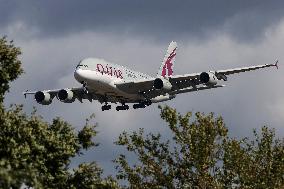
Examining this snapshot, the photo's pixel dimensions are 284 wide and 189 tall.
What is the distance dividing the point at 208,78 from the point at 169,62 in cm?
2937

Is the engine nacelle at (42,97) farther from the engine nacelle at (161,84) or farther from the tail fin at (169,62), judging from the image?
the tail fin at (169,62)

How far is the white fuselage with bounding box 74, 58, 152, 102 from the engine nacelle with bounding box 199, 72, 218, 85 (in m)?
9.20

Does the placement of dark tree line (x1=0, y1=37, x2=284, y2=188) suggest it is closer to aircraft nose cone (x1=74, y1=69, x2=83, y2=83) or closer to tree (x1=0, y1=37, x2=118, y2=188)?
tree (x1=0, y1=37, x2=118, y2=188)

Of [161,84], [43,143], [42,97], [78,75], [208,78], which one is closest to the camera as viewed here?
[43,143]

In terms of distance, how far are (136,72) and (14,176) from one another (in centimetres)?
5947

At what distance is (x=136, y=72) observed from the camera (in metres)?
74.4

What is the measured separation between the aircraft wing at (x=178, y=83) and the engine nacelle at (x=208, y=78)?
3.29ft

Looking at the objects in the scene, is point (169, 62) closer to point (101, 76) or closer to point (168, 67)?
point (168, 67)

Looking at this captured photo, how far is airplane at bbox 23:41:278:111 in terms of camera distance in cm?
6519

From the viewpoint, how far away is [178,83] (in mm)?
69812

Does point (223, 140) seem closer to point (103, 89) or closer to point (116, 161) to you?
point (116, 161)

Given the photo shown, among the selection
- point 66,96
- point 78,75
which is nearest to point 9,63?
point 78,75

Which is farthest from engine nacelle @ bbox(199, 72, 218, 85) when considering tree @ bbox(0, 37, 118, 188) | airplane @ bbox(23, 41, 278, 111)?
tree @ bbox(0, 37, 118, 188)

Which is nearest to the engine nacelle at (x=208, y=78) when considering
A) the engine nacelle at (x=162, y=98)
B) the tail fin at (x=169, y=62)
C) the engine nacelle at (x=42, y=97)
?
the engine nacelle at (x=162, y=98)
